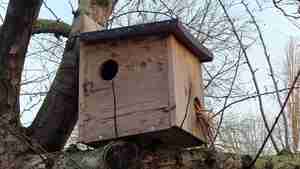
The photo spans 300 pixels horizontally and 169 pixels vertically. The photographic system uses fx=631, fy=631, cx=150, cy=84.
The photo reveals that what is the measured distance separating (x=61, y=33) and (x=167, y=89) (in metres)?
1.15

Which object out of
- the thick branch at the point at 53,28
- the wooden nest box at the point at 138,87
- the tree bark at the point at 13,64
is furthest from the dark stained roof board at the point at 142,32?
the thick branch at the point at 53,28

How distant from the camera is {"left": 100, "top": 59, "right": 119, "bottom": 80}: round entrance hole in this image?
2.40 metres

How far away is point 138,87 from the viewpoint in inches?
90.3

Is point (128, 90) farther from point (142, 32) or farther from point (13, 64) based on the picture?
point (13, 64)

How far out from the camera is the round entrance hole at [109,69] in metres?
2.40

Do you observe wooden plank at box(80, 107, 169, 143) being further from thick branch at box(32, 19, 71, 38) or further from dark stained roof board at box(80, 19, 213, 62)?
thick branch at box(32, 19, 71, 38)

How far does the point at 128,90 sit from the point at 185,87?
24cm

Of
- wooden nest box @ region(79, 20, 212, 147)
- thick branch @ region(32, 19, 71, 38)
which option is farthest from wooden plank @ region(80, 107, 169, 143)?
thick branch @ region(32, 19, 71, 38)

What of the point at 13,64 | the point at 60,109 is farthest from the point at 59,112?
the point at 13,64

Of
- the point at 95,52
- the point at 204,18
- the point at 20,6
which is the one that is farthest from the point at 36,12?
the point at 204,18

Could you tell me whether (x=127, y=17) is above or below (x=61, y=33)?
above

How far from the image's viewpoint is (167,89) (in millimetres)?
2250

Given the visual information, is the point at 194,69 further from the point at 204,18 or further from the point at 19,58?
the point at 204,18

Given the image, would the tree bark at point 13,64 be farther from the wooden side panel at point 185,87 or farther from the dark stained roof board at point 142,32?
the wooden side panel at point 185,87
